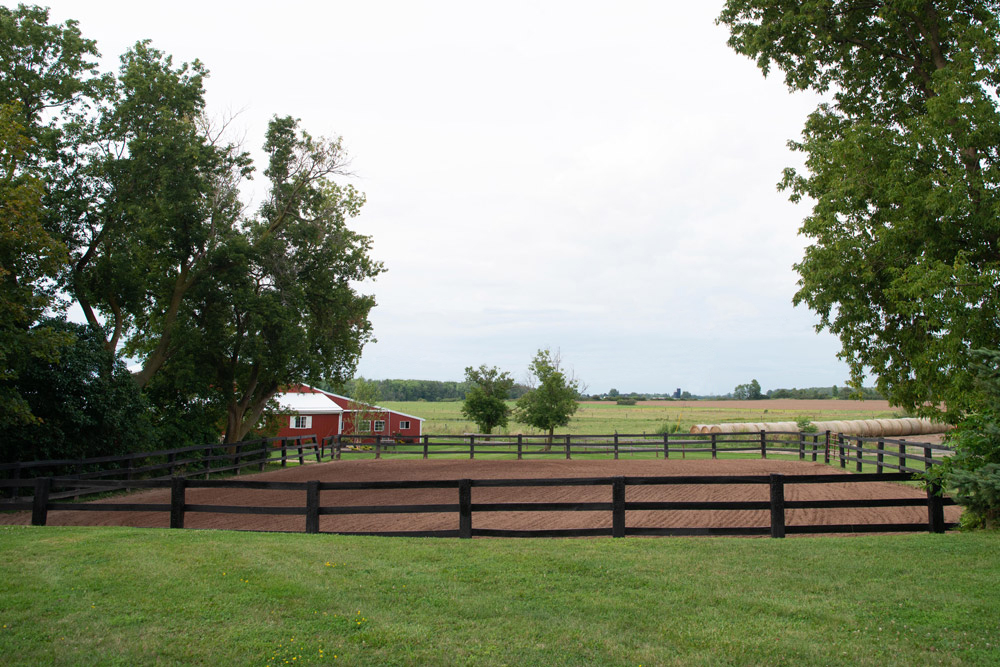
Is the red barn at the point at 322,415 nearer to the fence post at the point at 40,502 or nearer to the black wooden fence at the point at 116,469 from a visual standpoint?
the black wooden fence at the point at 116,469

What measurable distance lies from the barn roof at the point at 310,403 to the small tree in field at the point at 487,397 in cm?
1123

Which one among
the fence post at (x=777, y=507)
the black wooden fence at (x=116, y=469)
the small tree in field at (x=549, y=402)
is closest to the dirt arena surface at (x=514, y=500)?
the black wooden fence at (x=116, y=469)

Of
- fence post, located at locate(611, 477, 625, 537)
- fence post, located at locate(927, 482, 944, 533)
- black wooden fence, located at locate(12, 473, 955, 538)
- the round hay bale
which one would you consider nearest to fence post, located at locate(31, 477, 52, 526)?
black wooden fence, located at locate(12, 473, 955, 538)

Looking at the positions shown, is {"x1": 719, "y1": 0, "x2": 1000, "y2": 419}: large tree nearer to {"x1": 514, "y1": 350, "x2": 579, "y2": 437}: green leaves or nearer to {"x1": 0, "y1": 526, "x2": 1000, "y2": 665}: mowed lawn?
{"x1": 0, "y1": 526, "x2": 1000, "y2": 665}: mowed lawn

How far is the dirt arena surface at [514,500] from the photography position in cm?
1134

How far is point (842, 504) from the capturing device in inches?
330

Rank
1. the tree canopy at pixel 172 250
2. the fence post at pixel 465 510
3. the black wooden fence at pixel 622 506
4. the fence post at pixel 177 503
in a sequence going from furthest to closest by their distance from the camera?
1. the tree canopy at pixel 172 250
2. the fence post at pixel 177 503
3. the fence post at pixel 465 510
4. the black wooden fence at pixel 622 506

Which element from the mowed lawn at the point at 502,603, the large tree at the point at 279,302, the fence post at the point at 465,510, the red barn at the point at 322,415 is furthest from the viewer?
the red barn at the point at 322,415

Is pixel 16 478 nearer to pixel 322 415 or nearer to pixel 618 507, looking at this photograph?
pixel 618 507

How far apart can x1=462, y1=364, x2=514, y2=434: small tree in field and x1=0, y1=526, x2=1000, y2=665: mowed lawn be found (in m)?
30.9

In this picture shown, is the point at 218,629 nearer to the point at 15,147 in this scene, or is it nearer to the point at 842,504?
the point at 842,504

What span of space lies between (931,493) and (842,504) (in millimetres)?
1363

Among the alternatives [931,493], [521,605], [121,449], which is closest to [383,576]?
[521,605]

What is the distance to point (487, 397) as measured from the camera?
3862 cm
